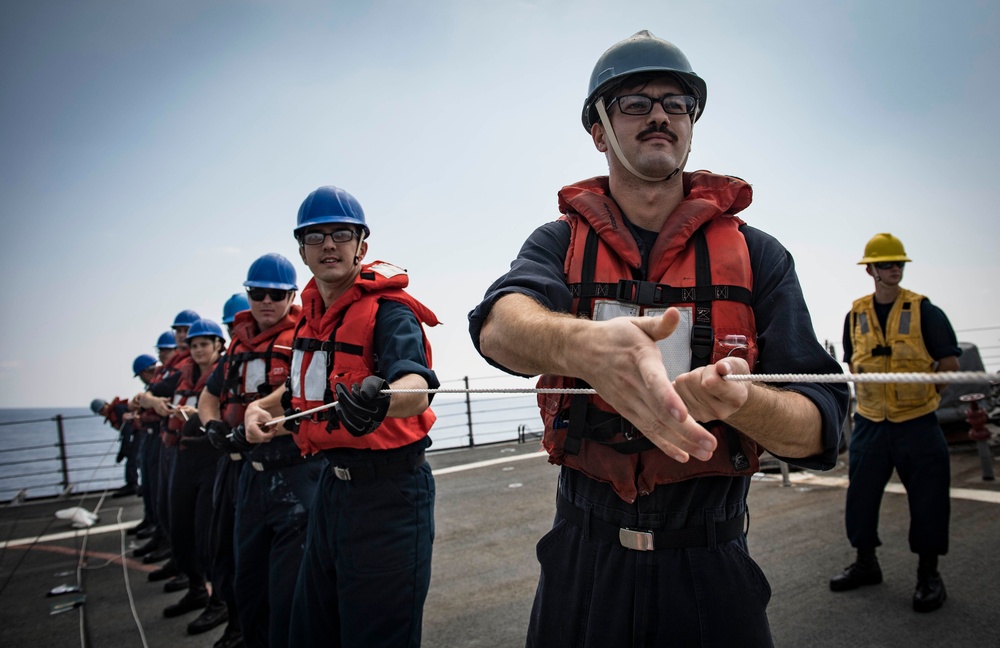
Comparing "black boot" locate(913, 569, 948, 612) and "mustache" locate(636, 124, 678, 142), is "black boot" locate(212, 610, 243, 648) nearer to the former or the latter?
"mustache" locate(636, 124, 678, 142)

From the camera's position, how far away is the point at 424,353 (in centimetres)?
298

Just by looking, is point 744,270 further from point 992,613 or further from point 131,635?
point 131,635

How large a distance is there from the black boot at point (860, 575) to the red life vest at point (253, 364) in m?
4.16

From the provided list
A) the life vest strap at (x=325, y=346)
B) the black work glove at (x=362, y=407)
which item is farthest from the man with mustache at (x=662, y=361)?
the life vest strap at (x=325, y=346)

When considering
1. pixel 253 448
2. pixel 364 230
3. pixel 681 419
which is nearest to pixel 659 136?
pixel 681 419

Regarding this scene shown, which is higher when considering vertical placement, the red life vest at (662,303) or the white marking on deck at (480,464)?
the red life vest at (662,303)

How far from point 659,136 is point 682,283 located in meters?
0.44

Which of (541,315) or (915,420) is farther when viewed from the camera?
(915,420)

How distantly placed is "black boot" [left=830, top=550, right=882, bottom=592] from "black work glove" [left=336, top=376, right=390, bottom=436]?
3729 mm

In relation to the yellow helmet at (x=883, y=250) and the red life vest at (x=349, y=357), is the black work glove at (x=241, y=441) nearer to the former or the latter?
the red life vest at (x=349, y=357)

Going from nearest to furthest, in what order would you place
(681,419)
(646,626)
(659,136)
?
1. (681,419)
2. (646,626)
3. (659,136)

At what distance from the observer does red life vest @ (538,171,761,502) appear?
158 cm

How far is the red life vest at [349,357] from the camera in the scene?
2893 millimetres

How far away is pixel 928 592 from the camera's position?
3891 millimetres
